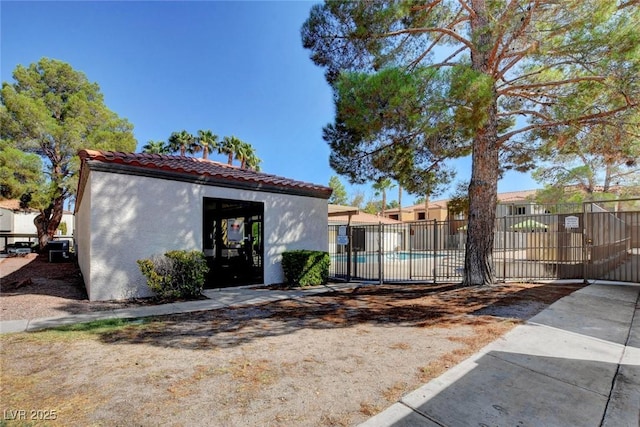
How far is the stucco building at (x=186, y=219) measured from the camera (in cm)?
692

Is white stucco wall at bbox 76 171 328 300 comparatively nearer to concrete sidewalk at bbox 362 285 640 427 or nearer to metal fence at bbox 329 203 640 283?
metal fence at bbox 329 203 640 283

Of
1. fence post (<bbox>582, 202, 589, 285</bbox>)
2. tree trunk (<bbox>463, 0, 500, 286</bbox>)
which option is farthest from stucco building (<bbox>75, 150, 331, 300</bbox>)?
fence post (<bbox>582, 202, 589, 285</bbox>)

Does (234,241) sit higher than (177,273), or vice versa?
(234,241)

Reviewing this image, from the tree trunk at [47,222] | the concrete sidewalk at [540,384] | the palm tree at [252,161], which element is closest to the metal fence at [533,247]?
the concrete sidewalk at [540,384]

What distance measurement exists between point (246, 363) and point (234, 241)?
23.0 ft

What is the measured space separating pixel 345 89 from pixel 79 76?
20.8 m

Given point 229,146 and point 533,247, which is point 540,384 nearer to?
point 533,247

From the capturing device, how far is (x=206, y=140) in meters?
28.0

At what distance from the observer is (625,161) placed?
818 centimetres

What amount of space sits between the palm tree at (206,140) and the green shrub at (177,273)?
879 inches

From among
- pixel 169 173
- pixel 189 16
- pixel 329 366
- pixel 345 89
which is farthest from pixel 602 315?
pixel 189 16

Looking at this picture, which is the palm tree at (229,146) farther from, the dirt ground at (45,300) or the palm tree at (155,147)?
the dirt ground at (45,300)

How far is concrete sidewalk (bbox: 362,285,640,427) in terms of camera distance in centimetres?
253

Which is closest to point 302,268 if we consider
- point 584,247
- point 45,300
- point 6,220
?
point 45,300
